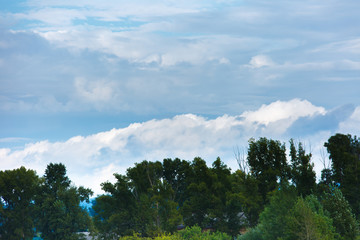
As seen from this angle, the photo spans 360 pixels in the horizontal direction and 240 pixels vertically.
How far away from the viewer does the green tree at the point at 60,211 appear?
81.6 metres

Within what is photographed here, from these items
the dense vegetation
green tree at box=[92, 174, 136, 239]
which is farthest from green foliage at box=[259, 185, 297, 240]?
green tree at box=[92, 174, 136, 239]

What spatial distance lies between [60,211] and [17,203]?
9669mm

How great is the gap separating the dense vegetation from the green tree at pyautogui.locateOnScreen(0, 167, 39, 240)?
0.56 feet

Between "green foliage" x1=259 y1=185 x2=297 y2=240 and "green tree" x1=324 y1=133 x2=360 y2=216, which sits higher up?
"green tree" x1=324 y1=133 x2=360 y2=216

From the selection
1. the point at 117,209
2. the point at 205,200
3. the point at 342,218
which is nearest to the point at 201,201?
the point at 205,200

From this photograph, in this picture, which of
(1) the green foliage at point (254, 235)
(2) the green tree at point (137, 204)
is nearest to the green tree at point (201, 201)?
(2) the green tree at point (137, 204)

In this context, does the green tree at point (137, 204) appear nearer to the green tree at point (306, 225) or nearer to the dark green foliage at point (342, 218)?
the dark green foliage at point (342, 218)

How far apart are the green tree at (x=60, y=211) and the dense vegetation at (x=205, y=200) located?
0.54 feet

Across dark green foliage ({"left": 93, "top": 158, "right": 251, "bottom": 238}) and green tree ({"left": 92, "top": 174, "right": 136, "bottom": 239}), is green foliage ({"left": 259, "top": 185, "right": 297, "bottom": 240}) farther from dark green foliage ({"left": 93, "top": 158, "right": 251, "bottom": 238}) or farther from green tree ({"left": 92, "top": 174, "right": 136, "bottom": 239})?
green tree ({"left": 92, "top": 174, "right": 136, "bottom": 239})

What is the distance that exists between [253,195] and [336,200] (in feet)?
52.4

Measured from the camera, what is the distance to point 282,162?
65.8m

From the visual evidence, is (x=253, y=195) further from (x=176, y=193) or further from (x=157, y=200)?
(x=176, y=193)

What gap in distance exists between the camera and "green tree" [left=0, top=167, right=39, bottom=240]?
84438mm

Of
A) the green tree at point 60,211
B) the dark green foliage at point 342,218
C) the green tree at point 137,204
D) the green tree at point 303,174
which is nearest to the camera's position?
the dark green foliage at point 342,218
